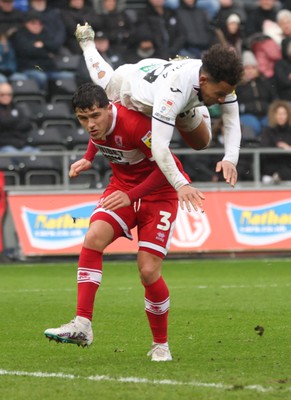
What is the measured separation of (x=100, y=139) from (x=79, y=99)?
0.36 metres

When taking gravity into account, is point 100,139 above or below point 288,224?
above

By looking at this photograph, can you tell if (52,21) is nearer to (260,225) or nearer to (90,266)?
(260,225)

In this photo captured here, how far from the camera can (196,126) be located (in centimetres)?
820

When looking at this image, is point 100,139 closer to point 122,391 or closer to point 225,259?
point 122,391

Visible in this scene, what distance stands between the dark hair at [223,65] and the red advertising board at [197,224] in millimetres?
10266

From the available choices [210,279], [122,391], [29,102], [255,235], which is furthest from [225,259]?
[122,391]

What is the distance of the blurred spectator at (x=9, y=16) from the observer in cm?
2098

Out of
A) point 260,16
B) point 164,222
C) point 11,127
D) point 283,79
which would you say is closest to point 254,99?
point 283,79

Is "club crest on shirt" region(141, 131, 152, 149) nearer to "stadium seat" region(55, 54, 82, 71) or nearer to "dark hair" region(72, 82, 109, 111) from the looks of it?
"dark hair" region(72, 82, 109, 111)

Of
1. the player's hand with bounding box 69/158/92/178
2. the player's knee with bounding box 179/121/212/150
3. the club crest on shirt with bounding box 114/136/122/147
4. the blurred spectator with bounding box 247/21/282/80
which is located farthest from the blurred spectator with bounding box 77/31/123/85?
the club crest on shirt with bounding box 114/136/122/147

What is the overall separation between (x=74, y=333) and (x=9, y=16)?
14267mm

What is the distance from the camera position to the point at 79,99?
7.87 m

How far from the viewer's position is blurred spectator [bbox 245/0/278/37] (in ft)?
72.7

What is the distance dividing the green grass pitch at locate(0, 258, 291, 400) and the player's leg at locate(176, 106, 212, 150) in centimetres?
161
